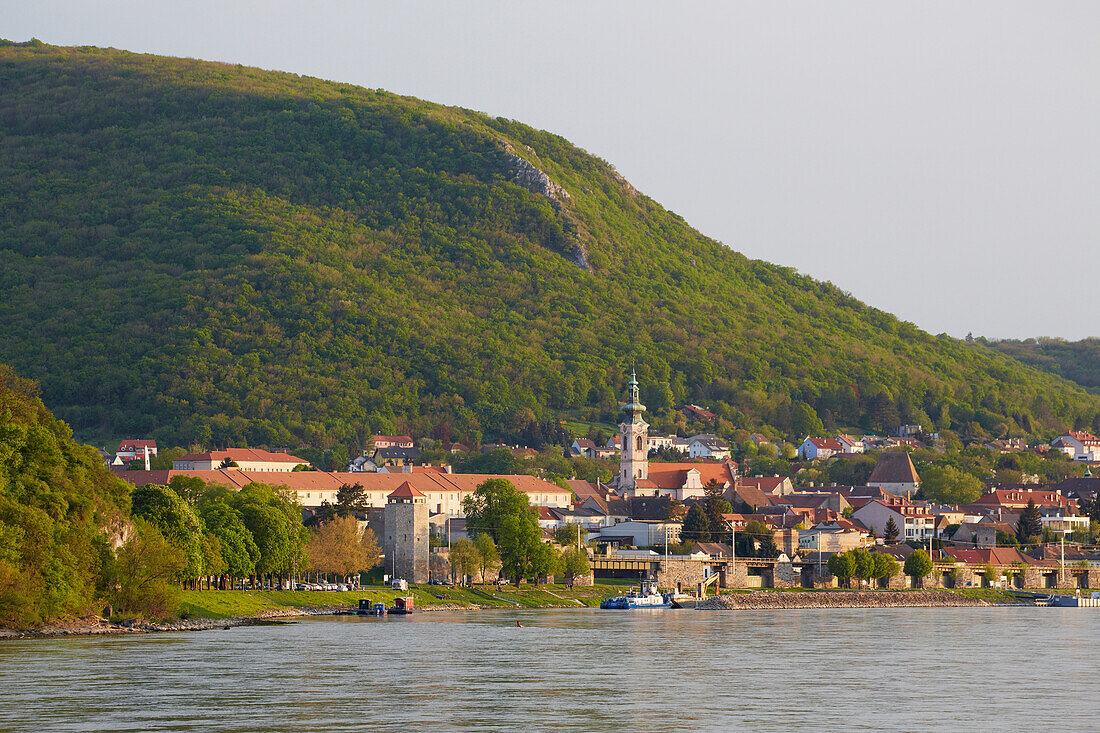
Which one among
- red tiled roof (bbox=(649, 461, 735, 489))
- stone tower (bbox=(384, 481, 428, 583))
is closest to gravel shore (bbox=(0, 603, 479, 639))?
stone tower (bbox=(384, 481, 428, 583))

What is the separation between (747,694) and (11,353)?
540 feet

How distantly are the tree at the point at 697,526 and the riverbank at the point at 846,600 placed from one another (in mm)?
16765

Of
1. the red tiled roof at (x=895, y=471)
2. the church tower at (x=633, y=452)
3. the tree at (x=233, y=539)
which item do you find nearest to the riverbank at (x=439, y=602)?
the tree at (x=233, y=539)

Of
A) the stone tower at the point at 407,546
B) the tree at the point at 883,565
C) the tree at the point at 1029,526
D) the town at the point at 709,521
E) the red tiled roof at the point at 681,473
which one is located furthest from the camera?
the red tiled roof at the point at 681,473

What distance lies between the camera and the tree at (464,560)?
380ft

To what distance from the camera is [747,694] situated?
51250 mm

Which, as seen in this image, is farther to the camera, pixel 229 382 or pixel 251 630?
pixel 229 382

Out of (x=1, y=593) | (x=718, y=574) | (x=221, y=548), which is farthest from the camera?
(x=718, y=574)

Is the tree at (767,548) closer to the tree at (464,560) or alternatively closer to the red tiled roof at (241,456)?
the tree at (464,560)

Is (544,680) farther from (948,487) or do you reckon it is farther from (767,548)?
(948,487)

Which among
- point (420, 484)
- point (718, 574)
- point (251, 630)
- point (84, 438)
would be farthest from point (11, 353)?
point (251, 630)

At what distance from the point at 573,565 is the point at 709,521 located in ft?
82.8

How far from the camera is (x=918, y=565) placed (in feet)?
469

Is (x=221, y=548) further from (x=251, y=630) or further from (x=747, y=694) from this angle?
(x=747, y=694)
